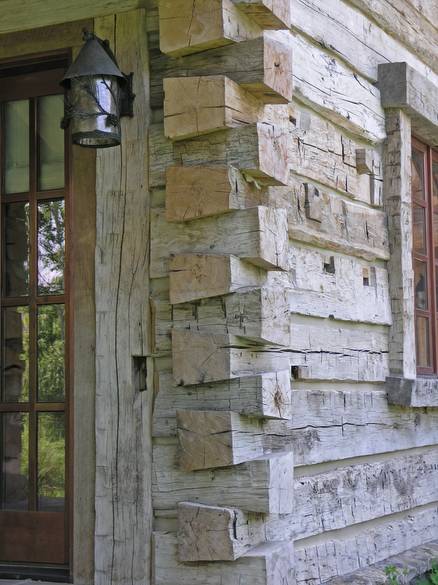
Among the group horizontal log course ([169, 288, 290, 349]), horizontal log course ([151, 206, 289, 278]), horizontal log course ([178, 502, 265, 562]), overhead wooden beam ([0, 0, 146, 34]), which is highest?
overhead wooden beam ([0, 0, 146, 34])

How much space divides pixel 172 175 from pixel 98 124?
355mm

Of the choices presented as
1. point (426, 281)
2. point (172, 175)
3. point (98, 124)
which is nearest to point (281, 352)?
point (172, 175)

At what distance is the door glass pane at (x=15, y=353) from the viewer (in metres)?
4.71

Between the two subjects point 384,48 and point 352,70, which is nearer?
point 352,70

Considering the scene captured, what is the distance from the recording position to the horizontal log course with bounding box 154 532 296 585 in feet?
13.2

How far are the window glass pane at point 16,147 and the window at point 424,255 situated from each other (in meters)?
2.63

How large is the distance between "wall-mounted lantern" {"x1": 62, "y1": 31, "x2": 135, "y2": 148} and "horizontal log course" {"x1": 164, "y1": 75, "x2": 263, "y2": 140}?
22cm

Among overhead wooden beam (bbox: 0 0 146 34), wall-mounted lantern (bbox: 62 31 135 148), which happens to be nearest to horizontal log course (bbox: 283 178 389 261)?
wall-mounted lantern (bbox: 62 31 135 148)

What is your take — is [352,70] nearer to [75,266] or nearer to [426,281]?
[426,281]

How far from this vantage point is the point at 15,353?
474 cm

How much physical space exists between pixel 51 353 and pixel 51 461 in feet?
1.54

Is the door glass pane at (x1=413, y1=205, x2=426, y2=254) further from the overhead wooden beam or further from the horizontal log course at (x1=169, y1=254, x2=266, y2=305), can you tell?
the overhead wooden beam

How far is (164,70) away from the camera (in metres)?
4.36

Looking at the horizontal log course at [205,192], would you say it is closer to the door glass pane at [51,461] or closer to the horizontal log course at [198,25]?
the horizontal log course at [198,25]
